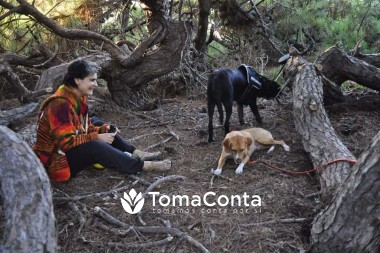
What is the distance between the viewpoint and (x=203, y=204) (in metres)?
3.72

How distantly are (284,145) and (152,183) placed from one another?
5.51ft

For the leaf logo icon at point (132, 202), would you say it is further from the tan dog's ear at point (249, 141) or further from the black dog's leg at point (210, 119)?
the black dog's leg at point (210, 119)

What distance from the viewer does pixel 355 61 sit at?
591 centimetres

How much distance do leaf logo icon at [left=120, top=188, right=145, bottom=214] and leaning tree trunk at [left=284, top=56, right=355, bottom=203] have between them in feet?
5.03

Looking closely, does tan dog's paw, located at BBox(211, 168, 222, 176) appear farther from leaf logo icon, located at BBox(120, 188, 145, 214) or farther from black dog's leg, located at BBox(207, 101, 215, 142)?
black dog's leg, located at BBox(207, 101, 215, 142)

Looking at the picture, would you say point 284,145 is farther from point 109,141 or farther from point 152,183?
point 109,141

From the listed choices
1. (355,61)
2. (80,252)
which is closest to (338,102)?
(355,61)

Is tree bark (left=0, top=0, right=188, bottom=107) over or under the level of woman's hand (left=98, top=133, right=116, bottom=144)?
over

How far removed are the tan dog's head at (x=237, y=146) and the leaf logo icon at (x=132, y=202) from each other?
1.17 meters

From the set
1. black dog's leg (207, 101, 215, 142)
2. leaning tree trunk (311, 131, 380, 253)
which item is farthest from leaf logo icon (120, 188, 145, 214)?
black dog's leg (207, 101, 215, 142)

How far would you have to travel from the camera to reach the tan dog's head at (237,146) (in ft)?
14.6

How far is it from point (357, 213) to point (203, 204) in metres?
1.47

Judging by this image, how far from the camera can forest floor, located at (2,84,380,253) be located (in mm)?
3123

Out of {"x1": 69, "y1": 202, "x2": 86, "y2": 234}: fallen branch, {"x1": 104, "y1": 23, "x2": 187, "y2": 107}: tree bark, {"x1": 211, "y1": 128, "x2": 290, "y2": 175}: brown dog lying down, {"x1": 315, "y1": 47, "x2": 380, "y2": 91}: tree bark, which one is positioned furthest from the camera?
{"x1": 104, "y1": 23, "x2": 187, "y2": 107}: tree bark
